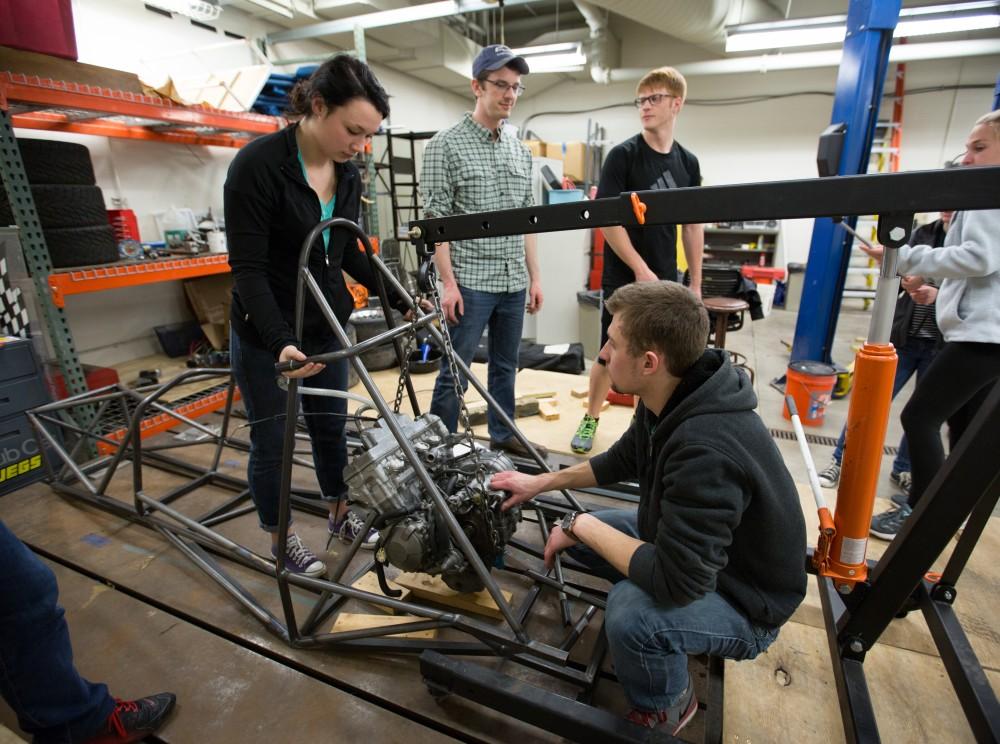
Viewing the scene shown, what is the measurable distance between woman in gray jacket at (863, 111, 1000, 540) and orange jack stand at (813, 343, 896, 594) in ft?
1.46

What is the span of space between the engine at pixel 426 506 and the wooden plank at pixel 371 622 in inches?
9.4

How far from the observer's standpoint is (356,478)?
1.55 metres

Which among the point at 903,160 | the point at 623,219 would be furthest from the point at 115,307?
the point at 903,160

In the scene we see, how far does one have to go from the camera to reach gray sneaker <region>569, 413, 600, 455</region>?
296 centimetres

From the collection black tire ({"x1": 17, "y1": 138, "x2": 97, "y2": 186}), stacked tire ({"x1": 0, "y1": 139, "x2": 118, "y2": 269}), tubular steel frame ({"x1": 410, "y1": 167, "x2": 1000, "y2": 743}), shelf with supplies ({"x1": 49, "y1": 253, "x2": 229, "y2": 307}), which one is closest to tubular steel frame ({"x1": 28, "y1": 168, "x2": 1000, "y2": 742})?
tubular steel frame ({"x1": 410, "y1": 167, "x2": 1000, "y2": 743})

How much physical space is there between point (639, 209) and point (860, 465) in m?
0.87

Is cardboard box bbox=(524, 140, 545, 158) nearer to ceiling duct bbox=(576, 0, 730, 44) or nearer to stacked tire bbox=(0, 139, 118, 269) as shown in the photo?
ceiling duct bbox=(576, 0, 730, 44)

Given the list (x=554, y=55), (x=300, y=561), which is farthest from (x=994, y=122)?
(x=554, y=55)

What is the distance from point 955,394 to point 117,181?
5.66 meters

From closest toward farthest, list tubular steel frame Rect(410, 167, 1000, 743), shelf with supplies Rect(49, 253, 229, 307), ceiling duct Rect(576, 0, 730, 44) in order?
tubular steel frame Rect(410, 167, 1000, 743), shelf with supplies Rect(49, 253, 229, 307), ceiling duct Rect(576, 0, 730, 44)

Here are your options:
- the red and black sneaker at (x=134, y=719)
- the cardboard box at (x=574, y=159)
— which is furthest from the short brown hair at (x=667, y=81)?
the cardboard box at (x=574, y=159)

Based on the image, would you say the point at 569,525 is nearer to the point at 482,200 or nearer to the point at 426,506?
the point at 426,506

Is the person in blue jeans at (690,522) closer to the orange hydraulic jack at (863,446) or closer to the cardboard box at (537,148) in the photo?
the orange hydraulic jack at (863,446)

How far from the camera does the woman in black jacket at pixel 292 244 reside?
150cm
